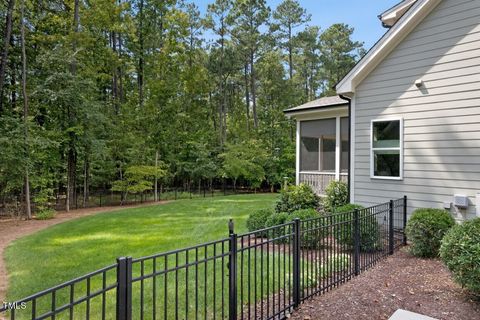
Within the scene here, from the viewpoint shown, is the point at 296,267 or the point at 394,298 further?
the point at 394,298

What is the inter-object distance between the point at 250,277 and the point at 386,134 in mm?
4631

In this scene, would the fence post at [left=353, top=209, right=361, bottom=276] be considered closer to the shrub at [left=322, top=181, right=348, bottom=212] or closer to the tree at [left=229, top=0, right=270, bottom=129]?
the shrub at [left=322, top=181, right=348, bottom=212]

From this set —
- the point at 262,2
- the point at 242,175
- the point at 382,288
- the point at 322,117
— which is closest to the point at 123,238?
the point at 382,288

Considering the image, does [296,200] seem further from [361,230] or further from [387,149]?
[361,230]

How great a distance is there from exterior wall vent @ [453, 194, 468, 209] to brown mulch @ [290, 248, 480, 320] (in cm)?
150

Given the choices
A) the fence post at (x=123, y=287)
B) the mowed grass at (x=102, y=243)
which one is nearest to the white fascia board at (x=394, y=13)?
the mowed grass at (x=102, y=243)

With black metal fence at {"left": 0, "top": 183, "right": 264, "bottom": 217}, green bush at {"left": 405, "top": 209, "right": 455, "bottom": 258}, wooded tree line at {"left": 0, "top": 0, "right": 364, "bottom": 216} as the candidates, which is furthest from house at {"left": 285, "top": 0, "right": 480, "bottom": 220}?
black metal fence at {"left": 0, "top": 183, "right": 264, "bottom": 217}

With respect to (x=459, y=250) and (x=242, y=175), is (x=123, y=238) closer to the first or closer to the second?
(x=459, y=250)

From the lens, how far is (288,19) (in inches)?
1060

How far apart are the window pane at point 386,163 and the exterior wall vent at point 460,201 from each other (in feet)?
3.78

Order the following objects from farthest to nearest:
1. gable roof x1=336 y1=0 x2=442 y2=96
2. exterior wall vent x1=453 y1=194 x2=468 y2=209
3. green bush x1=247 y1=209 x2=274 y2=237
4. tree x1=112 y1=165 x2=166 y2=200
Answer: tree x1=112 y1=165 x2=166 y2=200, green bush x1=247 y1=209 x2=274 y2=237, gable roof x1=336 y1=0 x2=442 y2=96, exterior wall vent x1=453 y1=194 x2=468 y2=209

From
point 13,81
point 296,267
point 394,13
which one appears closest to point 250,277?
point 296,267

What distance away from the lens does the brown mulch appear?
344 cm

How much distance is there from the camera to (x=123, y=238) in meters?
7.80
